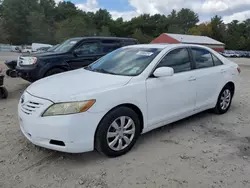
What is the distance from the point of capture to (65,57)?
7.42 metres

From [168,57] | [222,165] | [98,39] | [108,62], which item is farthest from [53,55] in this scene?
[222,165]

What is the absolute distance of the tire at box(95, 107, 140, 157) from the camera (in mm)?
3086

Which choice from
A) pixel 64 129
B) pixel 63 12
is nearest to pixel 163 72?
pixel 64 129

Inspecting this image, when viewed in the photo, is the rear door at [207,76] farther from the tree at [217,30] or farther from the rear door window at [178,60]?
the tree at [217,30]

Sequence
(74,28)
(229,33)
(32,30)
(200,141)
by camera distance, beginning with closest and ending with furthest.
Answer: (200,141) → (74,28) → (32,30) → (229,33)

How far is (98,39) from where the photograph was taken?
8125 millimetres

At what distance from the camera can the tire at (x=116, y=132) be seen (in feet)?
10.1

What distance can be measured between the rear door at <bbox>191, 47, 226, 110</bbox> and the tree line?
53232 mm

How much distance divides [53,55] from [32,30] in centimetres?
6888

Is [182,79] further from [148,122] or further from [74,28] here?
[74,28]

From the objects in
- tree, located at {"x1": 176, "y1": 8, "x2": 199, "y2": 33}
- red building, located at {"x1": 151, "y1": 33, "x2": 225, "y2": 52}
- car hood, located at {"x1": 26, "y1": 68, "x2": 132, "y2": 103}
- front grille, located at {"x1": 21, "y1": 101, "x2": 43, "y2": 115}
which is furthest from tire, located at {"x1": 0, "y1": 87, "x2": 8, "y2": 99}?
tree, located at {"x1": 176, "y1": 8, "x2": 199, "y2": 33}

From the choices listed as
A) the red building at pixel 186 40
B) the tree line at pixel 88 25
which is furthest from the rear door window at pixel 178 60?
the tree line at pixel 88 25

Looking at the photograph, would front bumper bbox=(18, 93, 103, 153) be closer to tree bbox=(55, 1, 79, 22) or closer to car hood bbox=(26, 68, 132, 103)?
car hood bbox=(26, 68, 132, 103)

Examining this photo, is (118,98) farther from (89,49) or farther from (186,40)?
(186,40)
